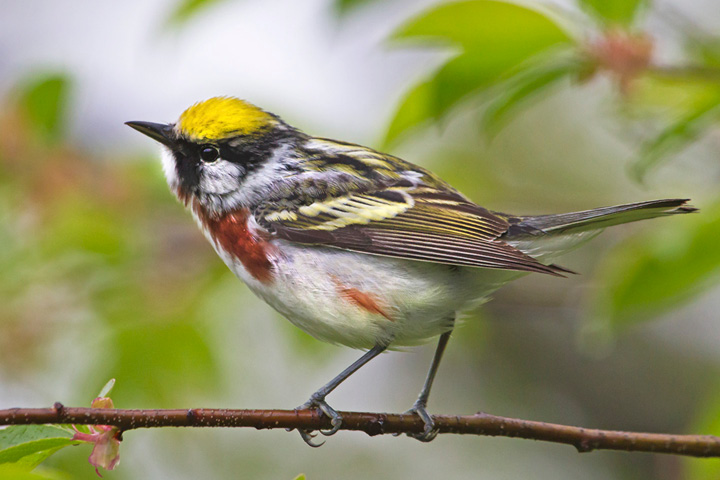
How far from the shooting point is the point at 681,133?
2754mm

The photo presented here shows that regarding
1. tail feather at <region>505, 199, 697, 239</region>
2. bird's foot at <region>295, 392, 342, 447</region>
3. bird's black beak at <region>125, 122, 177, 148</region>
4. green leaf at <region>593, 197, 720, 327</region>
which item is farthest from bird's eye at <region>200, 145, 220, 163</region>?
green leaf at <region>593, 197, 720, 327</region>

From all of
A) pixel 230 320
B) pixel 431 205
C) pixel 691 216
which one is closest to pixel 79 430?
pixel 431 205

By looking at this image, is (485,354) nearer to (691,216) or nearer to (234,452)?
(234,452)

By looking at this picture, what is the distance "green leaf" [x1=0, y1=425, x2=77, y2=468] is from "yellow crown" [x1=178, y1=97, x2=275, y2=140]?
1.62 meters

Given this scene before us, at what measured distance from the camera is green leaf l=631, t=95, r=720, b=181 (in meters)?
2.74

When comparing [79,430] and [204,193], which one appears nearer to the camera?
[79,430]

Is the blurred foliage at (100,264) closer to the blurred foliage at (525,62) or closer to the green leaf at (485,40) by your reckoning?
the blurred foliage at (525,62)

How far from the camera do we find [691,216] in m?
3.05

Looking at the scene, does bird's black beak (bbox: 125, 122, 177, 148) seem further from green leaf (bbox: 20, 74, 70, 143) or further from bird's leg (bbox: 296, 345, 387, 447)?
bird's leg (bbox: 296, 345, 387, 447)

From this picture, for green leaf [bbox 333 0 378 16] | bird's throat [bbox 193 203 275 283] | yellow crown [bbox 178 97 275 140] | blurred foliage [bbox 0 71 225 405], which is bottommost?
blurred foliage [bbox 0 71 225 405]

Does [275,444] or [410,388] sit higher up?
[410,388]

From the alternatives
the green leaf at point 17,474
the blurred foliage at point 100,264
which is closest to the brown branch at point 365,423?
the green leaf at point 17,474

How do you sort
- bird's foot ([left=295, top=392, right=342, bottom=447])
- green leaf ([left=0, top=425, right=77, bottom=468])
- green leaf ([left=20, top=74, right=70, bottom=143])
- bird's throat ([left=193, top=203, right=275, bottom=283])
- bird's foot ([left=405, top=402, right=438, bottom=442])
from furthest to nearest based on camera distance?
green leaf ([left=20, top=74, right=70, bottom=143]), bird's throat ([left=193, top=203, right=275, bottom=283]), bird's foot ([left=405, top=402, right=438, bottom=442]), bird's foot ([left=295, top=392, right=342, bottom=447]), green leaf ([left=0, top=425, right=77, bottom=468])

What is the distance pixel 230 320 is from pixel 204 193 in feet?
5.45
